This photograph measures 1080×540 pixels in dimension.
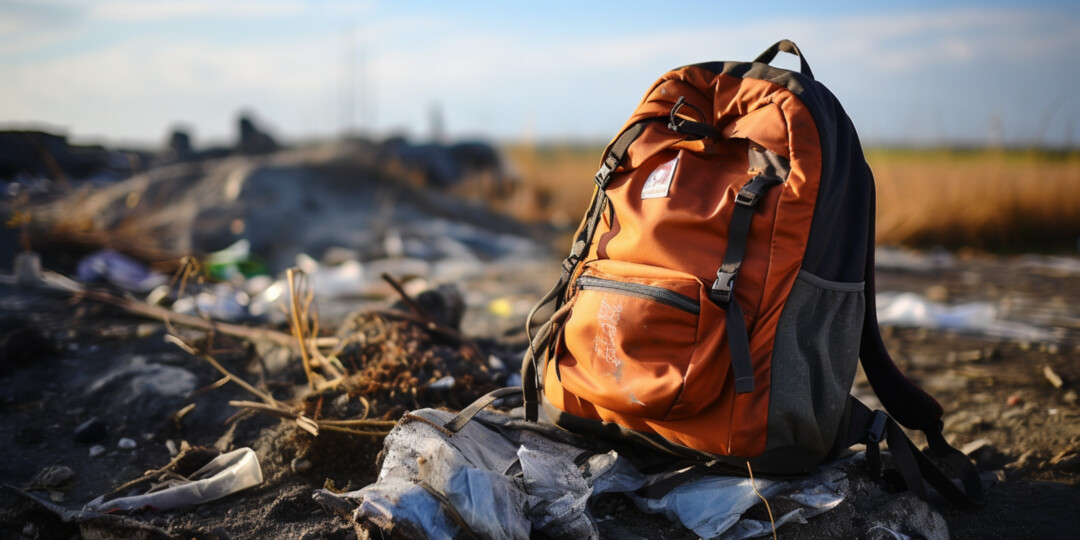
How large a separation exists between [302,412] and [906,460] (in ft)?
5.99

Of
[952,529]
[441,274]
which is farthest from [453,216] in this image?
[952,529]

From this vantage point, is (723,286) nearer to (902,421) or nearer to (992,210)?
(902,421)

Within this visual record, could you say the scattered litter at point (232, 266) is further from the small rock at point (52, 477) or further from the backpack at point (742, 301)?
the backpack at point (742, 301)

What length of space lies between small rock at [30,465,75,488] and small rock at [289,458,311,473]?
68 centimetres

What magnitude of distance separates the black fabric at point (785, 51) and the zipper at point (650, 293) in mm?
737

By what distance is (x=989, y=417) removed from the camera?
241 cm

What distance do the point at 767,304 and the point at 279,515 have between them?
4.65 ft

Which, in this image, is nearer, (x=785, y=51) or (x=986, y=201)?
(x=785, y=51)

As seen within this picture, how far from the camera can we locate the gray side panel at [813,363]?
159 cm

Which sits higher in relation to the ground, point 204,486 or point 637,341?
point 637,341

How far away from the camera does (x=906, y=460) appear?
176cm

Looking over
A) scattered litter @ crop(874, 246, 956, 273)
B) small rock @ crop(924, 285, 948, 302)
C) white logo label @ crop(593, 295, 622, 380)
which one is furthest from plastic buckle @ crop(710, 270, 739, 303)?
scattered litter @ crop(874, 246, 956, 273)

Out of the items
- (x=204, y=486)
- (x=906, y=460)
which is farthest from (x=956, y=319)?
(x=204, y=486)

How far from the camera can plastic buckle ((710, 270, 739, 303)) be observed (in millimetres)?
1608
